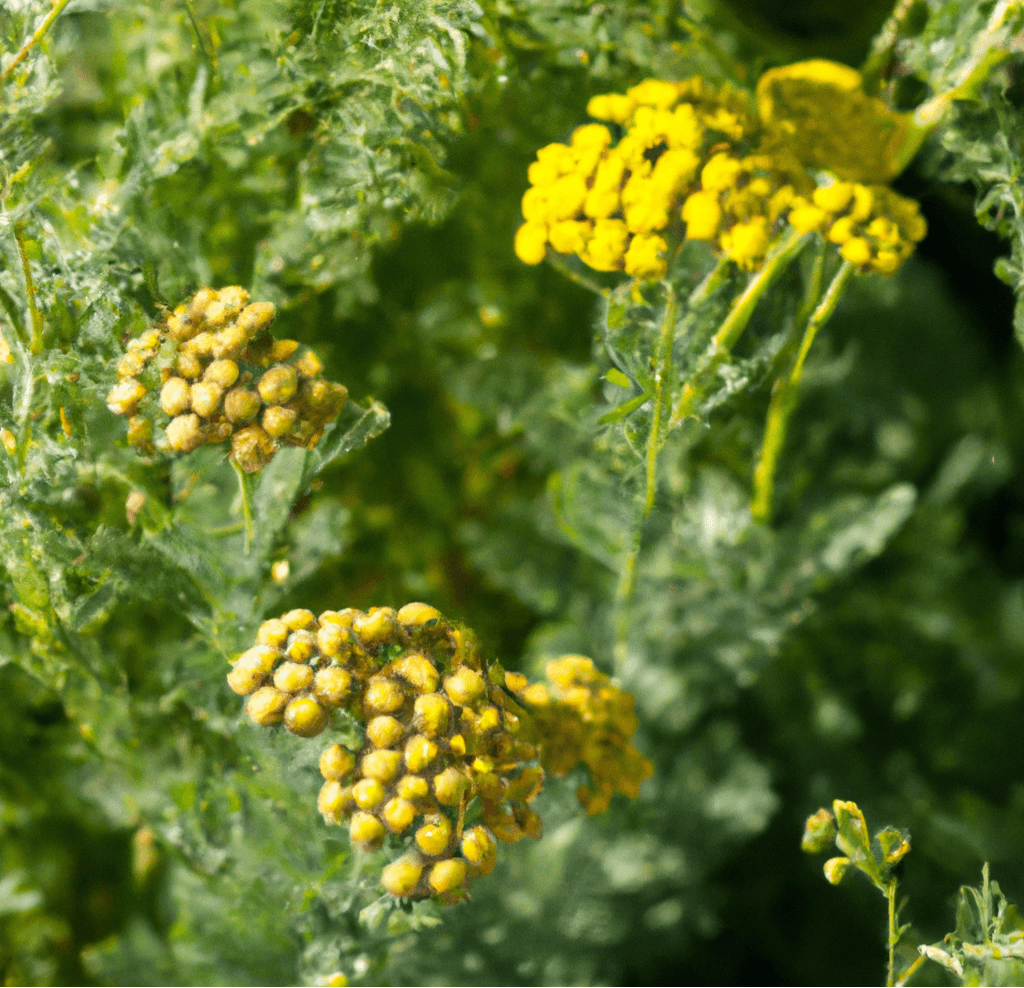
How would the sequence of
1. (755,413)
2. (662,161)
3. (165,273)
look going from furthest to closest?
(755,413), (165,273), (662,161)

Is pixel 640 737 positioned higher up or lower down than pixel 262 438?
lower down

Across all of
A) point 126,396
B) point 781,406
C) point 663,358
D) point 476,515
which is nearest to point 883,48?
point 781,406

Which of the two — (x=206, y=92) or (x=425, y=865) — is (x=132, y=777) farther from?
(x=206, y=92)

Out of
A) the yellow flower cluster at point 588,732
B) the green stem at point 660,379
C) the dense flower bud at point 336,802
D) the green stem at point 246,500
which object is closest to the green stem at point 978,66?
the green stem at point 660,379

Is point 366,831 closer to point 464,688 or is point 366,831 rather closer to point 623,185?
point 464,688

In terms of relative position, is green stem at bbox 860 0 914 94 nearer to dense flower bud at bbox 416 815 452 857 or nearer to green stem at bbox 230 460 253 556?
green stem at bbox 230 460 253 556

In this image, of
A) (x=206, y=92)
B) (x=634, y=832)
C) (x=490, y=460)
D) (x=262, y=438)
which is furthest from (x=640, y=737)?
(x=206, y=92)
